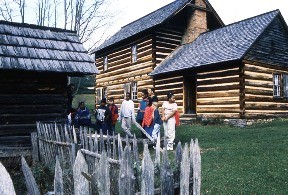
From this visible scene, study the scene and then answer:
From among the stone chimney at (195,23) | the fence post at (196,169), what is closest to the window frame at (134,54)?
the stone chimney at (195,23)

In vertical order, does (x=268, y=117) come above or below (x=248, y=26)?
below

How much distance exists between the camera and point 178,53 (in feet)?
69.3

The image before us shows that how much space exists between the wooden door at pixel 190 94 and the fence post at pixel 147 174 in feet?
52.0

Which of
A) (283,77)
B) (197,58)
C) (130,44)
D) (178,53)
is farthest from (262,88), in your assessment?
(130,44)

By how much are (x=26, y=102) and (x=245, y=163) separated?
6.68 metres

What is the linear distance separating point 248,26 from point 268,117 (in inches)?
238

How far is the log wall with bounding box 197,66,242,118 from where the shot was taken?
15695 millimetres

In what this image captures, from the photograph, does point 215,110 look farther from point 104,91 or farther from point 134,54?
point 104,91

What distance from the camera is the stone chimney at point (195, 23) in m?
21.9

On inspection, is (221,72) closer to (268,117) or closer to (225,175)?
(268,117)

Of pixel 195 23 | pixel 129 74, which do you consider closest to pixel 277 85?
pixel 195 23

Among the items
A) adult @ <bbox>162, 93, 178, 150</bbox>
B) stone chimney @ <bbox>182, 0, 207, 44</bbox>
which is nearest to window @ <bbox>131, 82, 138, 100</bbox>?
stone chimney @ <bbox>182, 0, 207, 44</bbox>

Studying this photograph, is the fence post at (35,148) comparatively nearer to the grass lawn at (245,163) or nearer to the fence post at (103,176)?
the grass lawn at (245,163)

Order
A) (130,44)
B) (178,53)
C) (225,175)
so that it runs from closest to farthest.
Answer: (225,175), (178,53), (130,44)
